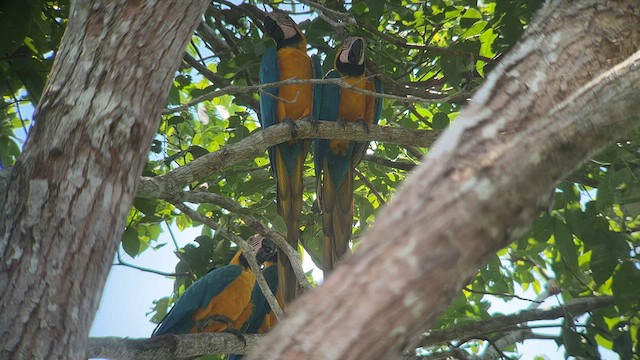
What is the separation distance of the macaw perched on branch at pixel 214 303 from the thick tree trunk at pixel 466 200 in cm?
334

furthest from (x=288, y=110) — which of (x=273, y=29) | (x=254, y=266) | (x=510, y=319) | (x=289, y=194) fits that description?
(x=254, y=266)

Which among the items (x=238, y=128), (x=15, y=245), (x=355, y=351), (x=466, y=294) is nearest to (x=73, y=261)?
(x=15, y=245)

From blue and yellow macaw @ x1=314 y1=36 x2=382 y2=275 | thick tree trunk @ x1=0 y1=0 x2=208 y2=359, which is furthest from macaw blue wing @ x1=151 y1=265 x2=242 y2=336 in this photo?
thick tree trunk @ x1=0 y1=0 x2=208 y2=359

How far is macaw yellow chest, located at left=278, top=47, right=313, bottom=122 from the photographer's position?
4262mm

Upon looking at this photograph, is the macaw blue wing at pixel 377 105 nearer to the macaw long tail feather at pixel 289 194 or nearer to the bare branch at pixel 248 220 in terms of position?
the macaw long tail feather at pixel 289 194

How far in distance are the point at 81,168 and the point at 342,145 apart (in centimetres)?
278

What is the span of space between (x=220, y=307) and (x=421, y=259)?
12.6 feet

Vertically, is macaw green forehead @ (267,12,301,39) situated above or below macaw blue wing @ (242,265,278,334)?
above

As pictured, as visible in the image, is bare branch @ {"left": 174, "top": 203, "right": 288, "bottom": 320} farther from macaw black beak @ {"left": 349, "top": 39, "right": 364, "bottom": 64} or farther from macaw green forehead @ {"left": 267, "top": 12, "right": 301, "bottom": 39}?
macaw green forehead @ {"left": 267, "top": 12, "right": 301, "bottom": 39}

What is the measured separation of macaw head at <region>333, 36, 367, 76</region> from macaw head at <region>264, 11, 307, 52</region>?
40cm

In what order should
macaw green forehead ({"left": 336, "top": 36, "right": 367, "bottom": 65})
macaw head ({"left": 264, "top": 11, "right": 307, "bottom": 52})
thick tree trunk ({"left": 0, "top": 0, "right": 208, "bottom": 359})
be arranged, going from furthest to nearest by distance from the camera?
macaw head ({"left": 264, "top": 11, "right": 307, "bottom": 52}) < macaw green forehead ({"left": 336, "top": 36, "right": 367, "bottom": 65}) < thick tree trunk ({"left": 0, "top": 0, "right": 208, "bottom": 359})

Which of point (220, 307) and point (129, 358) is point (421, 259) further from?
point (220, 307)

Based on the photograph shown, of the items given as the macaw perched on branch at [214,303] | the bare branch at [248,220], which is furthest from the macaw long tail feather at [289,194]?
the bare branch at [248,220]

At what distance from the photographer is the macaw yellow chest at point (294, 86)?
4262 millimetres
